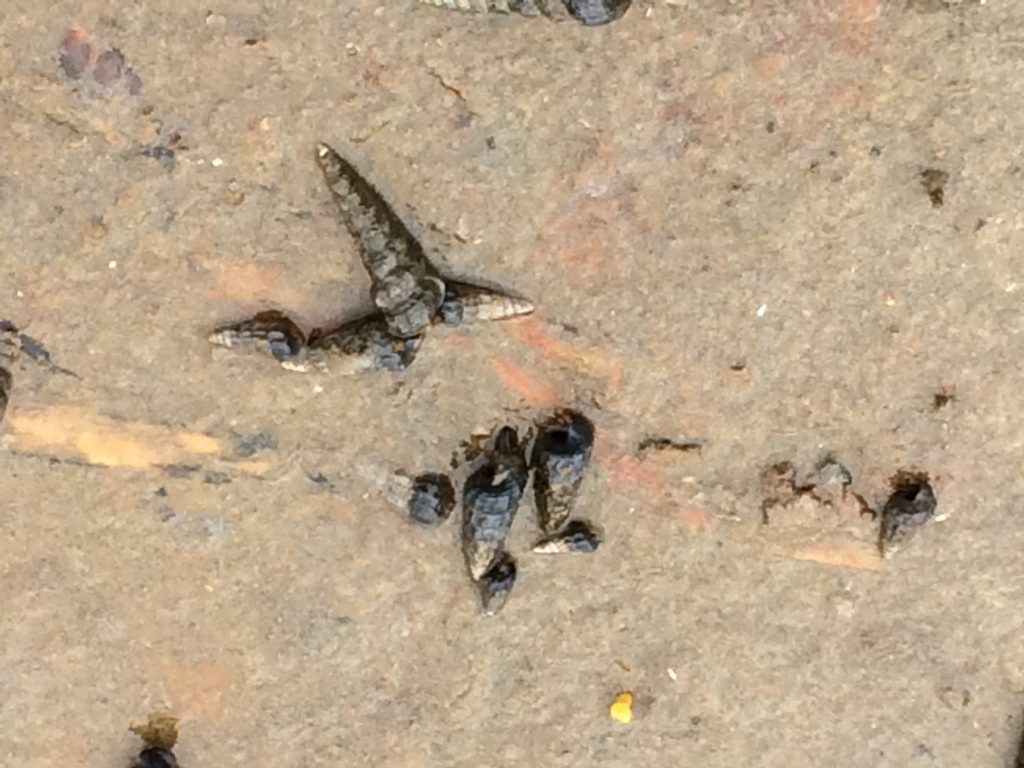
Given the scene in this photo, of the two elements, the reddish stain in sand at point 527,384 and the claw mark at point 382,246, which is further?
the reddish stain in sand at point 527,384

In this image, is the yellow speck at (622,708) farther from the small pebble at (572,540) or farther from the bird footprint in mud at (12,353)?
the bird footprint in mud at (12,353)

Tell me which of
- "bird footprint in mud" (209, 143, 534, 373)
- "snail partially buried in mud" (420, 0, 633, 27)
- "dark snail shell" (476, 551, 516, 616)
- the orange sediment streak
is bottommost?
"dark snail shell" (476, 551, 516, 616)

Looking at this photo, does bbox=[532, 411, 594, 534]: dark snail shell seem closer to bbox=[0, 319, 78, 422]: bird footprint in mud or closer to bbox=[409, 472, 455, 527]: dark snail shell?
bbox=[409, 472, 455, 527]: dark snail shell

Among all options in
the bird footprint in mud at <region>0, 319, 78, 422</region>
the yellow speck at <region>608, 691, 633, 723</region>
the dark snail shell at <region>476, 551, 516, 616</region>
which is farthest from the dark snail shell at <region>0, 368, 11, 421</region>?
the yellow speck at <region>608, 691, 633, 723</region>

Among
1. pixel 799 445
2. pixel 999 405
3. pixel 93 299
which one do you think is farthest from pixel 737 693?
pixel 93 299

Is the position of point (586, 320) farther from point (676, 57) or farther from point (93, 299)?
point (93, 299)

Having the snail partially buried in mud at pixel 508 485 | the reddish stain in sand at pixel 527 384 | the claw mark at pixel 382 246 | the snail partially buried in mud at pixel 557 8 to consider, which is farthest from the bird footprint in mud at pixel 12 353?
the snail partially buried in mud at pixel 557 8

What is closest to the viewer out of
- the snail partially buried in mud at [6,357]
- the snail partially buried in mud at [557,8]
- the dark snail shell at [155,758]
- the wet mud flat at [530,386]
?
the snail partially buried in mud at [557,8]
